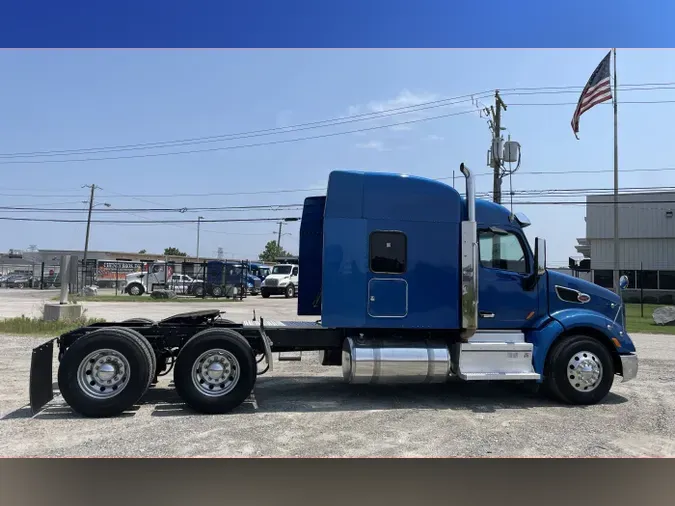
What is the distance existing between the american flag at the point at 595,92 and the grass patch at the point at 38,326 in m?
17.6

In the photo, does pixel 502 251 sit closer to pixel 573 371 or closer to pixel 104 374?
pixel 573 371

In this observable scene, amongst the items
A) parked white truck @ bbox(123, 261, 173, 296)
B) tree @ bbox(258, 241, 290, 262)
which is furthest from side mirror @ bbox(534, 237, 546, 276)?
tree @ bbox(258, 241, 290, 262)

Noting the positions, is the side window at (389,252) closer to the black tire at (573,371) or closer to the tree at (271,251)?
the black tire at (573,371)

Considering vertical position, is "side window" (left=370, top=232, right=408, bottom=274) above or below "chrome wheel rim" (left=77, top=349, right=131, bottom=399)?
above

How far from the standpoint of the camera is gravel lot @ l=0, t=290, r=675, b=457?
5.32 metres

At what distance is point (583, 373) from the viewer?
285 inches

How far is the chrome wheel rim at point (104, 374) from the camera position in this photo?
21.1 ft

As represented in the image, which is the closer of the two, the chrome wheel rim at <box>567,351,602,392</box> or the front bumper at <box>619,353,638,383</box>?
the chrome wheel rim at <box>567,351,602,392</box>

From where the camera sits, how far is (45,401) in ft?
21.4

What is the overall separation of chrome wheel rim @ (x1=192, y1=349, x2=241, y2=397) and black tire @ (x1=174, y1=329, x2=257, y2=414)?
0.13 feet

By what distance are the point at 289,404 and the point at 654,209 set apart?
38379 mm

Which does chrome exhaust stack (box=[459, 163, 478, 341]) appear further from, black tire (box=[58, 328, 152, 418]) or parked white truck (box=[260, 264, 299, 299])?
parked white truck (box=[260, 264, 299, 299])

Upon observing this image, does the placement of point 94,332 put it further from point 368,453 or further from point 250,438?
point 368,453

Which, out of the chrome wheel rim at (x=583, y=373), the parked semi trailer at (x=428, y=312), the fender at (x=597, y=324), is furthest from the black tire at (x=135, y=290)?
the chrome wheel rim at (x=583, y=373)
